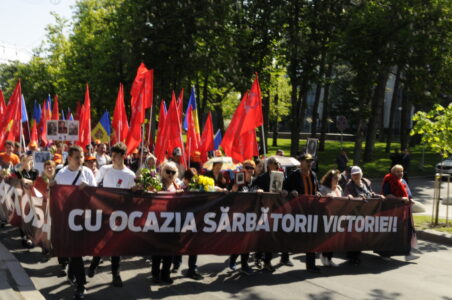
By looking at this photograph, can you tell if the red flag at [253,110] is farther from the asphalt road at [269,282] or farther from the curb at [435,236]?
the curb at [435,236]

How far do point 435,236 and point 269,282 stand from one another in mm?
5616

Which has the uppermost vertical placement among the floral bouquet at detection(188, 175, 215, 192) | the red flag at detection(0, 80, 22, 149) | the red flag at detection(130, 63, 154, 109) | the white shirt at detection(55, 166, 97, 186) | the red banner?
the red flag at detection(130, 63, 154, 109)

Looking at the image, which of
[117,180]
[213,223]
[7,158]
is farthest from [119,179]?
[7,158]

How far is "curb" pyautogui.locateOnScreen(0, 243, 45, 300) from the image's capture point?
6444 mm

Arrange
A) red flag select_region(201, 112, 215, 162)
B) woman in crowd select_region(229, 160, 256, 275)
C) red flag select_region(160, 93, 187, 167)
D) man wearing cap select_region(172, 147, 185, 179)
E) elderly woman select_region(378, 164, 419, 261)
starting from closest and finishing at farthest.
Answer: woman in crowd select_region(229, 160, 256, 275) < elderly woman select_region(378, 164, 419, 261) < red flag select_region(160, 93, 187, 167) < man wearing cap select_region(172, 147, 185, 179) < red flag select_region(201, 112, 215, 162)

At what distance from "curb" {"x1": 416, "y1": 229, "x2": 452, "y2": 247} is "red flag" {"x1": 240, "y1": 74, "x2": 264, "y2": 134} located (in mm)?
5000

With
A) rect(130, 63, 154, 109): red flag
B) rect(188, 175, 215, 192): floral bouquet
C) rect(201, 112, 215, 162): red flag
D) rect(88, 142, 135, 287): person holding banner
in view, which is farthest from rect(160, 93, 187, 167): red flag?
rect(88, 142, 135, 287): person holding banner

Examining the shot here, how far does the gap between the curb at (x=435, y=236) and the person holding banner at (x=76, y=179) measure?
7860 millimetres

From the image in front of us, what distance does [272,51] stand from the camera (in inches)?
1227

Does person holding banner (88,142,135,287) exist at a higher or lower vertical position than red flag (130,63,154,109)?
lower

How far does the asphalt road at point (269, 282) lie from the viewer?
7.14m

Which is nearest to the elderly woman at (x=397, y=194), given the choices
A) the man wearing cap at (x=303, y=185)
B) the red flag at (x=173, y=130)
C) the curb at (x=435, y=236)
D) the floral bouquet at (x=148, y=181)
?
the man wearing cap at (x=303, y=185)

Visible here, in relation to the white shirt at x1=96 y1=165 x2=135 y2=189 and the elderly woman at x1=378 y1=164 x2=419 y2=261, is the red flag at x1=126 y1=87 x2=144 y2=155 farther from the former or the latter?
the elderly woman at x1=378 y1=164 x2=419 y2=261

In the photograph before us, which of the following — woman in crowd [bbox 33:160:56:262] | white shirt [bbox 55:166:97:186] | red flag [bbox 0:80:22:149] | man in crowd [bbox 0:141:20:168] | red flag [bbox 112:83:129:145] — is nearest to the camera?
white shirt [bbox 55:166:97:186]
